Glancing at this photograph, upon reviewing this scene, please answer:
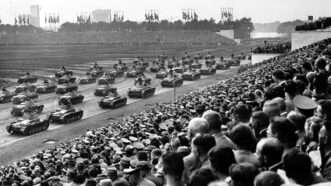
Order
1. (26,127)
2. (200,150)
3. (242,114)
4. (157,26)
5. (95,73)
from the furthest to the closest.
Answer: (157,26) → (95,73) → (26,127) → (242,114) → (200,150)

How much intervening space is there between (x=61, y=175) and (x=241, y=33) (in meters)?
138

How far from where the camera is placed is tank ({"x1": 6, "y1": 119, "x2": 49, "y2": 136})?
29812 mm

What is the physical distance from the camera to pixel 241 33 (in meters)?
147

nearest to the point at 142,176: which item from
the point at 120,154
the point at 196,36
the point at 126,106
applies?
the point at 120,154

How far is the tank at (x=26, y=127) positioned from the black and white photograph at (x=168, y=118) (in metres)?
0.07

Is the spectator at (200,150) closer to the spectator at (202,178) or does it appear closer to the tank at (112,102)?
the spectator at (202,178)

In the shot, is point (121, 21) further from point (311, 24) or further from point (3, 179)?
point (3, 179)

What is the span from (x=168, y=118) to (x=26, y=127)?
15.0 metres

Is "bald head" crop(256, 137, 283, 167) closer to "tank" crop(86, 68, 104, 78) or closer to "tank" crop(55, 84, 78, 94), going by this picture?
"tank" crop(55, 84, 78, 94)

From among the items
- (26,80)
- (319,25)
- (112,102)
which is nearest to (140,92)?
(112,102)

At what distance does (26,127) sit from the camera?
97.8 feet

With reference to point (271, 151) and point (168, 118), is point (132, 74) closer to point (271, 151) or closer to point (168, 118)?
point (168, 118)

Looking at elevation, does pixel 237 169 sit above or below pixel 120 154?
above

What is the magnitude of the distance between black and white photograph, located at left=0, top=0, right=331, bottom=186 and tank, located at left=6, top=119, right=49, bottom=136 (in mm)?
68
